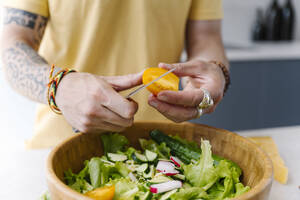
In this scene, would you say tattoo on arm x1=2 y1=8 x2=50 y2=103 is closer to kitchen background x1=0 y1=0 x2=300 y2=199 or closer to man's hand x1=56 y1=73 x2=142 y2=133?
man's hand x1=56 y1=73 x2=142 y2=133

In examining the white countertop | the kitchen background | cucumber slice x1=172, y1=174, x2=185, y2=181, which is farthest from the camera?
the white countertop

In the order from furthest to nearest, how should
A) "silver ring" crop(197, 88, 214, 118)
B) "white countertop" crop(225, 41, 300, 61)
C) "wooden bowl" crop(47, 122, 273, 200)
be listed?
"white countertop" crop(225, 41, 300, 61) → "silver ring" crop(197, 88, 214, 118) → "wooden bowl" crop(47, 122, 273, 200)

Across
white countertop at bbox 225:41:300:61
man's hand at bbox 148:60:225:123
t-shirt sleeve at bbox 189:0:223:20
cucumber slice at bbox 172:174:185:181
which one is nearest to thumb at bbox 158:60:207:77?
man's hand at bbox 148:60:225:123

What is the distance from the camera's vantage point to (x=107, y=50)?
1185mm

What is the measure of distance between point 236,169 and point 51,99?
481mm

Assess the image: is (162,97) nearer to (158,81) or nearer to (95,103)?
(158,81)

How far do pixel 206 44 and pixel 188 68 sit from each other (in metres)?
0.47

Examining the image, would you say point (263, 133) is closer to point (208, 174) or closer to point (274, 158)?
point (274, 158)

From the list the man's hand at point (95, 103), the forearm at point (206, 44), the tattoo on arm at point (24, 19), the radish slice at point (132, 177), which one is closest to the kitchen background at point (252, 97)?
the forearm at point (206, 44)

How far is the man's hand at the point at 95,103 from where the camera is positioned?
701 millimetres

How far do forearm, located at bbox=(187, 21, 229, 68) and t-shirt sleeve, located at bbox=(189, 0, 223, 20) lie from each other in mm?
32

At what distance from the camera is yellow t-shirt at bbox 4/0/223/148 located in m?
1.11

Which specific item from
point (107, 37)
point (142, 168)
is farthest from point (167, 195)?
point (107, 37)

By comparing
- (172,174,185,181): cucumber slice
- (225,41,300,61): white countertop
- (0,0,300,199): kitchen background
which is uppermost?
(225,41,300,61): white countertop
